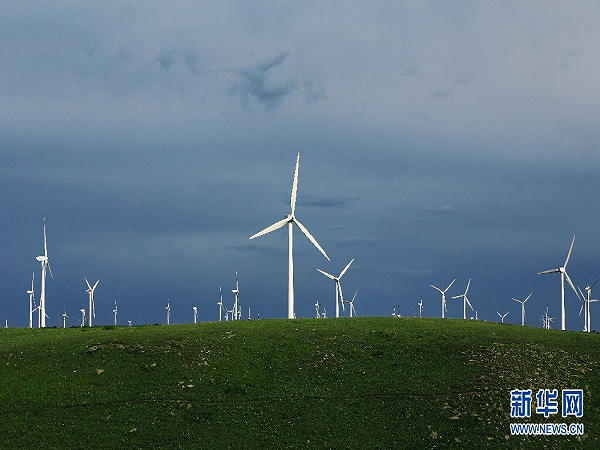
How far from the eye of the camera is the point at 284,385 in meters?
73.7

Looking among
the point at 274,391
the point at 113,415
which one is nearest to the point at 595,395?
the point at 274,391

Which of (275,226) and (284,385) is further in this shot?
(275,226)

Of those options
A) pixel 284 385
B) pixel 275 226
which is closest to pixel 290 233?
pixel 275 226

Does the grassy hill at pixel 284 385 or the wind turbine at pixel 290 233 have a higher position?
the wind turbine at pixel 290 233

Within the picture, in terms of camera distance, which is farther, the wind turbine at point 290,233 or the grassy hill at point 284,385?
the wind turbine at point 290,233

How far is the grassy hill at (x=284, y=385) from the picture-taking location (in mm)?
65250

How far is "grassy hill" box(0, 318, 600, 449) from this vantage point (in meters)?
65.2

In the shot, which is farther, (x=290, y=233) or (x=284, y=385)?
(x=290, y=233)

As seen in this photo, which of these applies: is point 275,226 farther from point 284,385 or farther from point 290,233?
point 284,385

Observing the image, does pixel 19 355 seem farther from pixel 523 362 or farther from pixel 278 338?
pixel 523 362

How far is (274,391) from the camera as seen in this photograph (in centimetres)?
7256

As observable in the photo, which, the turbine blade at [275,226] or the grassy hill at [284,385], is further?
the turbine blade at [275,226]

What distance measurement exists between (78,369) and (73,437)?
12279 millimetres

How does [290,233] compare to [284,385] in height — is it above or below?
above
